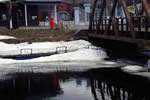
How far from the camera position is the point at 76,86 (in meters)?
13.9

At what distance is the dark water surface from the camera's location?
39.7 feet

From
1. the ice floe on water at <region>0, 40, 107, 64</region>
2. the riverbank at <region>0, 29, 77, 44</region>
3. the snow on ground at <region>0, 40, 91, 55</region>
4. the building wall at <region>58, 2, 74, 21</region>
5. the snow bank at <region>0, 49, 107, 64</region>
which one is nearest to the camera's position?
the snow bank at <region>0, 49, 107, 64</region>

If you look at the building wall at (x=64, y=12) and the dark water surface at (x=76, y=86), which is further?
the building wall at (x=64, y=12)

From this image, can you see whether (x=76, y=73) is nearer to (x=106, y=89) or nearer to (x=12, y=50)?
(x=106, y=89)

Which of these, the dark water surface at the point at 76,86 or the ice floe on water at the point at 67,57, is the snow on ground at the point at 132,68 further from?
the dark water surface at the point at 76,86

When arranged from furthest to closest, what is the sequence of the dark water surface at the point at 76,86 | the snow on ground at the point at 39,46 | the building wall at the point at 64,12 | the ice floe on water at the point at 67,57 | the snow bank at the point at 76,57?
1. the building wall at the point at 64,12
2. the snow on ground at the point at 39,46
3. the snow bank at the point at 76,57
4. the ice floe on water at the point at 67,57
5. the dark water surface at the point at 76,86

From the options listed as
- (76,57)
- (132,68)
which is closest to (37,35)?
(76,57)

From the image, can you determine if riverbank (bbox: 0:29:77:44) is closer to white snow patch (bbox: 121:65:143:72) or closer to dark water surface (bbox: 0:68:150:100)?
dark water surface (bbox: 0:68:150:100)

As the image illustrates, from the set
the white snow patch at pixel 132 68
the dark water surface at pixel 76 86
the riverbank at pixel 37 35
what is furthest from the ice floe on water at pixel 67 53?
the dark water surface at pixel 76 86

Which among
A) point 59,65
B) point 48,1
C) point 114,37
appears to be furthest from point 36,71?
point 48,1

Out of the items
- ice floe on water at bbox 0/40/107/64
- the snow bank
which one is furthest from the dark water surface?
ice floe on water at bbox 0/40/107/64

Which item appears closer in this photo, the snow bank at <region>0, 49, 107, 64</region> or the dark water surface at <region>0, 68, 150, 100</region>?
the dark water surface at <region>0, 68, 150, 100</region>

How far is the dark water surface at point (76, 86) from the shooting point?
476 inches

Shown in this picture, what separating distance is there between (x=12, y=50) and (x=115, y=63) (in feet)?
31.8
